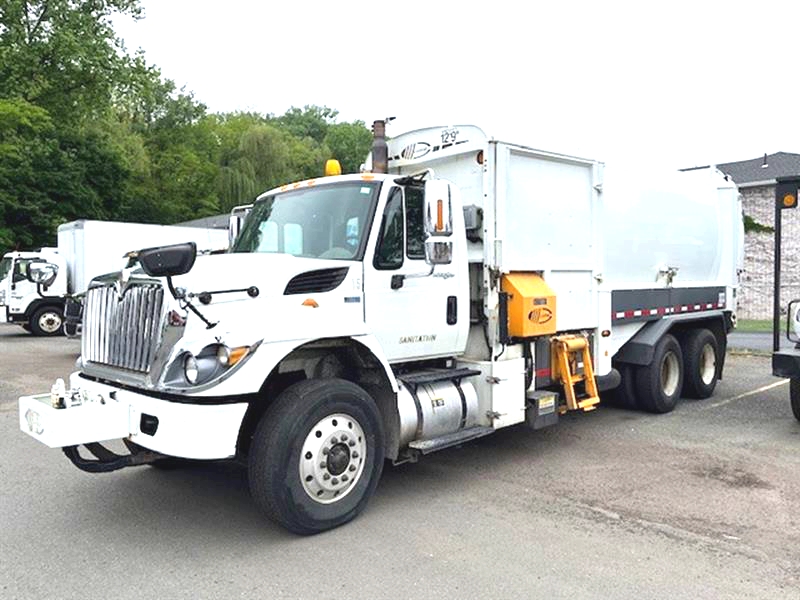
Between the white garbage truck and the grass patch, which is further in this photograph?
the grass patch

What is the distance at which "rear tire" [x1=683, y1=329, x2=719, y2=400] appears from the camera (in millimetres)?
8695

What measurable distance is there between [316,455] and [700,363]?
21.0 ft

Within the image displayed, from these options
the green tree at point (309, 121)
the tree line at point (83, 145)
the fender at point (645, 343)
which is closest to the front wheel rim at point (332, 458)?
the fender at point (645, 343)

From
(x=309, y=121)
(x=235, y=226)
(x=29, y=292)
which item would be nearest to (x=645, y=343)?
(x=235, y=226)

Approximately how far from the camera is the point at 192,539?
4367 mm

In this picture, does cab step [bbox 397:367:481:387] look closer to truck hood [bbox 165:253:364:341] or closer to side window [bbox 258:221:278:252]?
truck hood [bbox 165:253:364:341]

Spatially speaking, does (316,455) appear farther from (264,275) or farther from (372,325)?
(264,275)

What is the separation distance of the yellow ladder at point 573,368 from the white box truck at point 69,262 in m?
12.8

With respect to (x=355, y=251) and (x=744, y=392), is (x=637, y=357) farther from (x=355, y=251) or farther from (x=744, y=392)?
(x=355, y=251)

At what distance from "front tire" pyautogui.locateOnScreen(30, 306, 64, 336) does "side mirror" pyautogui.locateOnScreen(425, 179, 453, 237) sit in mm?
17586

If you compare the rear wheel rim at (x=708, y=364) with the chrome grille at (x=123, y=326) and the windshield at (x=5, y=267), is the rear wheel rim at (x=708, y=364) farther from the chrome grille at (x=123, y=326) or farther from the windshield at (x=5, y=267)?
the windshield at (x=5, y=267)

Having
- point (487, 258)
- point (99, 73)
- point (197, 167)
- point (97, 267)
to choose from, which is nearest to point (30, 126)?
point (99, 73)

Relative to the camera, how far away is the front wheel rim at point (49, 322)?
1903cm

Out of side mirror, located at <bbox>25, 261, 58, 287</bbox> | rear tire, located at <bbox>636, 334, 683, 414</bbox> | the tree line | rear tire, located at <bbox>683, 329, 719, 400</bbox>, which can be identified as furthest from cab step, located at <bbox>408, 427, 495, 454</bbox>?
the tree line
